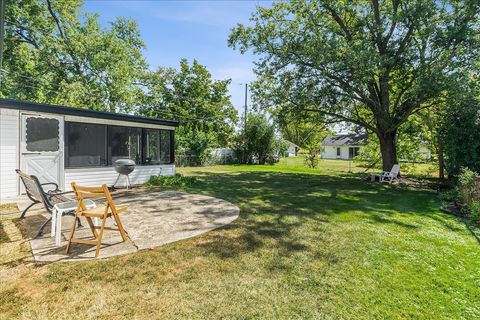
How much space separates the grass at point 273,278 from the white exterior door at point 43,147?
17.3ft

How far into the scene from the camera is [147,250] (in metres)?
3.85

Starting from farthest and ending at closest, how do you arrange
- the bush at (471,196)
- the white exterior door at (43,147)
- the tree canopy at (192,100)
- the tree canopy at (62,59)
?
the tree canopy at (192,100) → the tree canopy at (62,59) → the white exterior door at (43,147) → the bush at (471,196)

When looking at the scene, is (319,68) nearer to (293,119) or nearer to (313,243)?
(293,119)

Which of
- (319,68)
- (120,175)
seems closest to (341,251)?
(120,175)

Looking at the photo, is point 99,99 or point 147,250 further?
point 99,99

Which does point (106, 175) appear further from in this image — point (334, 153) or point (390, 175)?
point (334, 153)

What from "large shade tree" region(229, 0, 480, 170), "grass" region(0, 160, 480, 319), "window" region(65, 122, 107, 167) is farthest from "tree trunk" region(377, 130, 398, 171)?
"window" region(65, 122, 107, 167)

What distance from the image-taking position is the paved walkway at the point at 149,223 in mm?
3785

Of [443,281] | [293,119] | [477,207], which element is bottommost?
[443,281]

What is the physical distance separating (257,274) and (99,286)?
180 centimetres

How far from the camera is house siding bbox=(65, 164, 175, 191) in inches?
321

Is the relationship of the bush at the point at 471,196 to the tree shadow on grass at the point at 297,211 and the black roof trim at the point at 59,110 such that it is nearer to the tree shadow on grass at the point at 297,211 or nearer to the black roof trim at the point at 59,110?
the tree shadow on grass at the point at 297,211

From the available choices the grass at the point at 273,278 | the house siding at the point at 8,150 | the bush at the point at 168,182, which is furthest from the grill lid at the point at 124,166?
the grass at the point at 273,278

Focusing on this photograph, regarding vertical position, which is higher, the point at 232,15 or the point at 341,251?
the point at 232,15
